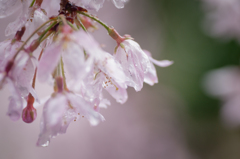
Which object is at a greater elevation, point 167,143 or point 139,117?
point 139,117

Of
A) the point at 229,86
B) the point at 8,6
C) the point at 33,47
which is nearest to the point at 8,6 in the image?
the point at 8,6

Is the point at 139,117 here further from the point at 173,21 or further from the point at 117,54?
the point at 117,54

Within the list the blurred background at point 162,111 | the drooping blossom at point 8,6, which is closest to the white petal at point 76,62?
the drooping blossom at point 8,6

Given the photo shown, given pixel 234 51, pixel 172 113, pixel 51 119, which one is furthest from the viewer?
pixel 172 113

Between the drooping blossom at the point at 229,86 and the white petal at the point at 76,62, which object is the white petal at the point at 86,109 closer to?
the white petal at the point at 76,62

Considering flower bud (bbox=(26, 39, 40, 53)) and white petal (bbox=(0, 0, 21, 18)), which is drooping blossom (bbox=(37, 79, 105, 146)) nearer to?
flower bud (bbox=(26, 39, 40, 53))

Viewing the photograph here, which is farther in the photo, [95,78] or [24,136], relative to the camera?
[24,136]

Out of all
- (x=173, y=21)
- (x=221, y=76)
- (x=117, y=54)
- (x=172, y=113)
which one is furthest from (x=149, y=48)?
(x=117, y=54)
